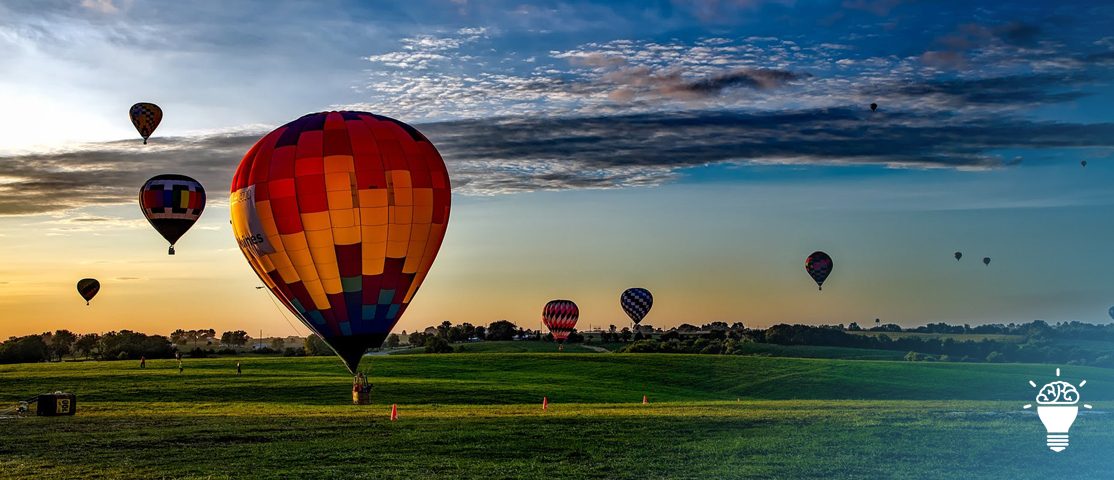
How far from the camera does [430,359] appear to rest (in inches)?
3952

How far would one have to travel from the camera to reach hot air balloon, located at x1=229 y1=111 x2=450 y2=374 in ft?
139

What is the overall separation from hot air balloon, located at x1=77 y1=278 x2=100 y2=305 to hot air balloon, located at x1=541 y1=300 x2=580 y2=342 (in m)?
47.9

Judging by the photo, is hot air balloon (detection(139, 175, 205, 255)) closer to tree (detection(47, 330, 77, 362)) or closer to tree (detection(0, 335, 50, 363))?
tree (detection(0, 335, 50, 363))

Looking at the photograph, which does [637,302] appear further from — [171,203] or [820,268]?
[171,203]

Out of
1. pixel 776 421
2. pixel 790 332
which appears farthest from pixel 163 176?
pixel 790 332

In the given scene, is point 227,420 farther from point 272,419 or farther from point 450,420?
point 450,420

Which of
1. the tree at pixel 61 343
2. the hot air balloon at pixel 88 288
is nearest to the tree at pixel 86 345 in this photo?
the tree at pixel 61 343

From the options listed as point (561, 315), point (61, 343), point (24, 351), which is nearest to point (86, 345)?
point (61, 343)

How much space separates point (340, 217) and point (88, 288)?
70763 mm

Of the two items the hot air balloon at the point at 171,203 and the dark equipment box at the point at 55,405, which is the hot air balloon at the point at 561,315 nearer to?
the hot air balloon at the point at 171,203

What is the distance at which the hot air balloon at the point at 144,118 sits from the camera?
7931 cm

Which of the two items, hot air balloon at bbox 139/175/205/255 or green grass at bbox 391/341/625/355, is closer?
hot air balloon at bbox 139/175/205/255

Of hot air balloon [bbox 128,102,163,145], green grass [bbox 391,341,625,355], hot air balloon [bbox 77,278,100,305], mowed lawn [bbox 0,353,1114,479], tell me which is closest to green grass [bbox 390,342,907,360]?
green grass [bbox 391,341,625,355]

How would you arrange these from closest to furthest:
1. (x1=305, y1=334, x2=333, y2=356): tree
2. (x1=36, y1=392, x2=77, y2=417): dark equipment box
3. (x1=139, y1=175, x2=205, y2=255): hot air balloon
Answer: (x1=36, y1=392, x2=77, y2=417): dark equipment box < (x1=139, y1=175, x2=205, y2=255): hot air balloon < (x1=305, y1=334, x2=333, y2=356): tree
